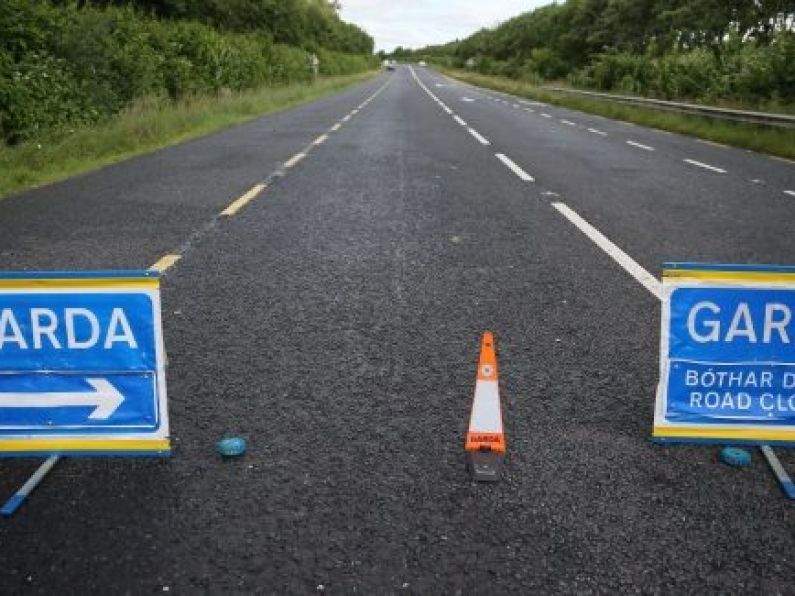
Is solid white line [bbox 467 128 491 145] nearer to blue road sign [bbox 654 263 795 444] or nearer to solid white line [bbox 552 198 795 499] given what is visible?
solid white line [bbox 552 198 795 499]

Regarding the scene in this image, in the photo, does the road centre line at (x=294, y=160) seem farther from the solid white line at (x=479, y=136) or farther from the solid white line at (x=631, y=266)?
the solid white line at (x=631, y=266)

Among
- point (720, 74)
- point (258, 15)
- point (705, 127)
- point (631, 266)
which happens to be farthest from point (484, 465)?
point (258, 15)

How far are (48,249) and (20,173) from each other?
4.90 meters

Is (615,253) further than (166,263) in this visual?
Yes

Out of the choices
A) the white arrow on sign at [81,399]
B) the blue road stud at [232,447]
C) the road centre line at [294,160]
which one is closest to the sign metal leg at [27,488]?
the white arrow on sign at [81,399]

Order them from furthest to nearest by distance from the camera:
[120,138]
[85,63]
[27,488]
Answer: [85,63]
[120,138]
[27,488]

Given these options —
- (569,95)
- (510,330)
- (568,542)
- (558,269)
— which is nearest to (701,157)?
(558,269)

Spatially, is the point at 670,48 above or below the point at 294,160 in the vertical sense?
above

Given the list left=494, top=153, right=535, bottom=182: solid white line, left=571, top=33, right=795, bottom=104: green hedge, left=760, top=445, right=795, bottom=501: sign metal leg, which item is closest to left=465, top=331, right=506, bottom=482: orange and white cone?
left=760, top=445, right=795, bottom=501: sign metal leg

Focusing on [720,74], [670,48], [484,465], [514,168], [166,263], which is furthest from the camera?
[670,48]

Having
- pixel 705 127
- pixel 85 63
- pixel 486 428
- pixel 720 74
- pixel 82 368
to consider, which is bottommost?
pixel 486 428

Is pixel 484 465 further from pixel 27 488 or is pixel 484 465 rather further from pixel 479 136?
pixel 479 136

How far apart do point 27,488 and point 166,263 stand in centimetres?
344

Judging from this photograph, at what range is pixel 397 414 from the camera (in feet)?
11.4
